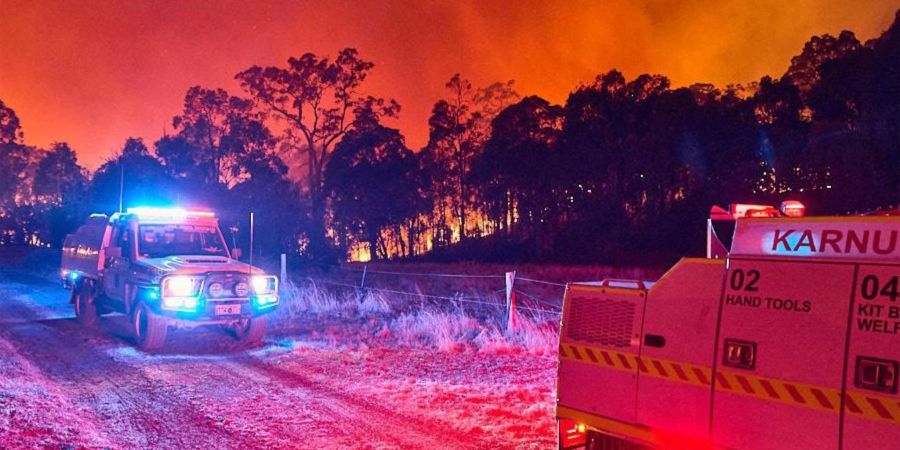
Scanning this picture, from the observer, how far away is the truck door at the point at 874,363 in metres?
3.42

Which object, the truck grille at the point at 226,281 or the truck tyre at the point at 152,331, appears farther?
the truck grille at the point at 226,281

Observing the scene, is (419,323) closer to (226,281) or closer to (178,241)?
(226,281)

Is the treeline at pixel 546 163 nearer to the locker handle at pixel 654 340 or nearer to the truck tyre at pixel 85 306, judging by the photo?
the truck tyre at pixel 85 306

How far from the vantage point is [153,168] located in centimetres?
3375

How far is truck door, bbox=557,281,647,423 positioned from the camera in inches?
182

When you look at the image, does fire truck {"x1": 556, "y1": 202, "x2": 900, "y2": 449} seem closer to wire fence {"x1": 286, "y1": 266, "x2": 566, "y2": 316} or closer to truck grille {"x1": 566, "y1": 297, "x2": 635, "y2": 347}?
truck grille {"x1": 566, "y1": 297, "x2": 635, "y2": 347}

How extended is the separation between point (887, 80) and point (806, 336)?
32.3 meters

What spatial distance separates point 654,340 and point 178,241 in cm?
1127

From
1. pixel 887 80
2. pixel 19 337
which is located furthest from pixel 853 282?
pixel 887 80

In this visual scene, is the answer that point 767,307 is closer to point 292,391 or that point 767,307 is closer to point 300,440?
point 300,440

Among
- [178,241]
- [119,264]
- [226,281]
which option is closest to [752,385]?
[226,281]

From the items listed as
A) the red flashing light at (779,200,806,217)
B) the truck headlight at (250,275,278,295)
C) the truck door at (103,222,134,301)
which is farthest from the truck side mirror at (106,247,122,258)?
the red flashing light at (779,200,806,217)

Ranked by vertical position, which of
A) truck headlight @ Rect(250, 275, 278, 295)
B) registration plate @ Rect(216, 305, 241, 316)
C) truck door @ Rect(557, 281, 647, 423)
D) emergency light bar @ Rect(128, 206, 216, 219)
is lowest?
registration plate @ Rect(216, 305, 241, 316)

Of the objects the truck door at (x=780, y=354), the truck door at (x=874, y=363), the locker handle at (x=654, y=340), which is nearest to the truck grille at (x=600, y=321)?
the locker handle at (x=654, y=340)
